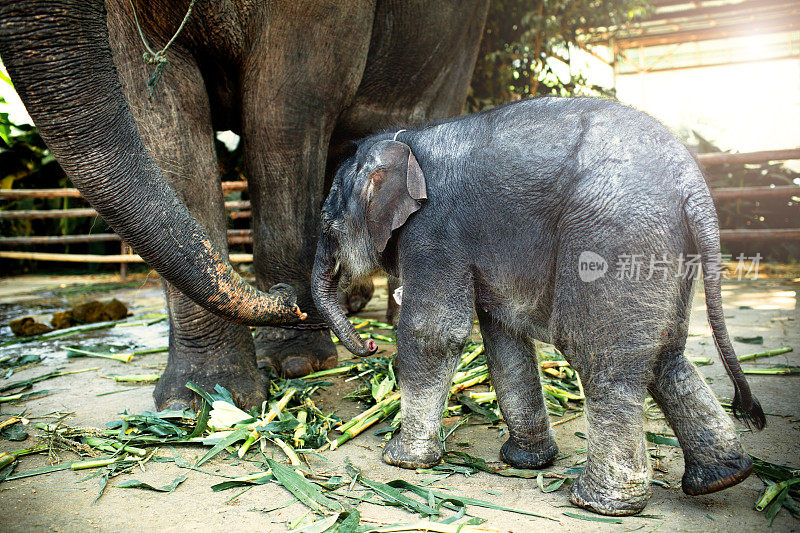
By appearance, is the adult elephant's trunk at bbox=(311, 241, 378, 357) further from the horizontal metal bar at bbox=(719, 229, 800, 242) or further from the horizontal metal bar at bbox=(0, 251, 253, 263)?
the horizontal metal bar at bbox=(0, 251, 253, 263)

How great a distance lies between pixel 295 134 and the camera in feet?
11.4

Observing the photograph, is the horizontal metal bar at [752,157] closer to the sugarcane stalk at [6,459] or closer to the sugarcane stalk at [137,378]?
the sugarcane stalk at [137,378]

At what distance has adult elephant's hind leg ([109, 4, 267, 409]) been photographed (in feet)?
9.38

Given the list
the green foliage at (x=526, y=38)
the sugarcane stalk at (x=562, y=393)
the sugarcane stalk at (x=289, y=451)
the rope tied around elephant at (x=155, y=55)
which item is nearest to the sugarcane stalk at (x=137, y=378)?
the sugarcane stalk at (x=289, y=451)

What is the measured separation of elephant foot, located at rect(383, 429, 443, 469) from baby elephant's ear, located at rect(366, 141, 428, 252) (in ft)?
2.50

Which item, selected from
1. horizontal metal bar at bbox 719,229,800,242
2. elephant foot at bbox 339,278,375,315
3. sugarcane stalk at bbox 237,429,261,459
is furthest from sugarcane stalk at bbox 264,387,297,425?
horizontal metal bar at bbox 719,229,800,242

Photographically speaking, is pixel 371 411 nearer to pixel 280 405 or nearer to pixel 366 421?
pixel 366 421

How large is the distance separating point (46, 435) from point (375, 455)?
Result: 1394mm

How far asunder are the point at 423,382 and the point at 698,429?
0.97 meters

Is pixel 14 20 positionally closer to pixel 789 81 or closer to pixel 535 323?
pixel 535 323

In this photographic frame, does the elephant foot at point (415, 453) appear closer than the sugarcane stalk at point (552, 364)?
Yes

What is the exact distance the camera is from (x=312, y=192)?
3.67m

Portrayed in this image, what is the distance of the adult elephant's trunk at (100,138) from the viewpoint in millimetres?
1875

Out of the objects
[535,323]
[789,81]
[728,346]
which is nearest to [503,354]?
[535,323]
